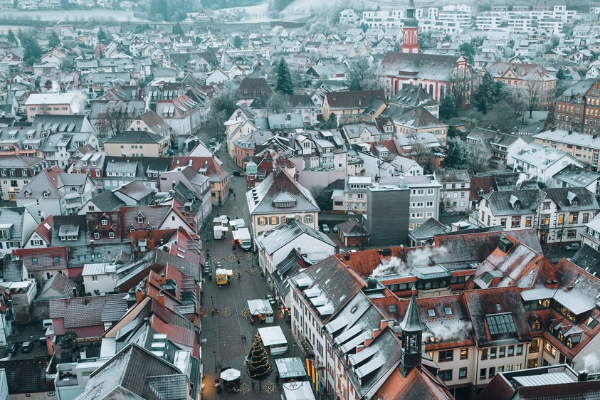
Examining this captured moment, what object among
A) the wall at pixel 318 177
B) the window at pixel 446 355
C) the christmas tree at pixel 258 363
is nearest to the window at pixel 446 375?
the window at pixel 446 355

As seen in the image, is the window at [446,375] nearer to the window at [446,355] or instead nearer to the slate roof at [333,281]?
the window at [446,355]

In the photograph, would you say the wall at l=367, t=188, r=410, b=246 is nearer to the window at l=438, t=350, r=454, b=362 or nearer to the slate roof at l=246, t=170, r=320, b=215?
the slate roof at l=246, t=170, r=320, b=215

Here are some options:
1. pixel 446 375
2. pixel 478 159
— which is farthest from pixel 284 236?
pixel 478 159

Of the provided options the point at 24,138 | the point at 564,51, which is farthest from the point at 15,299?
the point at 564,51

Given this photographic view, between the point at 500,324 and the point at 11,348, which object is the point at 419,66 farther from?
the point at 11,348

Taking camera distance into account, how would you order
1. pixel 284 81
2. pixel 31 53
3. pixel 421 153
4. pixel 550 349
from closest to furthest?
1. pixel 550 349
2. pixel 421 153
3. pixel 284 81
4. pixel 31 53
